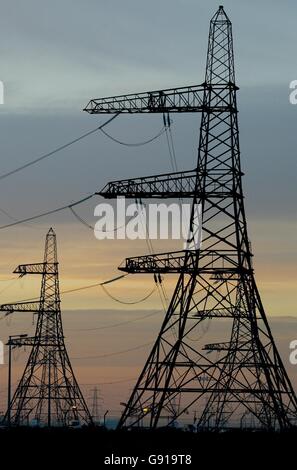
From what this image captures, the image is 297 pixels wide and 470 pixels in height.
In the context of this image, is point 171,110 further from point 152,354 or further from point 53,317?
point 53,317

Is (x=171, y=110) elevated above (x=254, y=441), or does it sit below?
above
